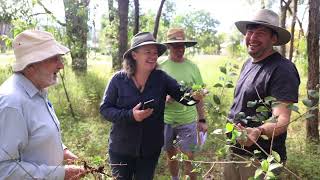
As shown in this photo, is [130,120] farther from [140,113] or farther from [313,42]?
[313,42]

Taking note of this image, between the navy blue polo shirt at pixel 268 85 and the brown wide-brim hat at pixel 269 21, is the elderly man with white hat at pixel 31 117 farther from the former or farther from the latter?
the brown wide-brim hat at pixel 269 21

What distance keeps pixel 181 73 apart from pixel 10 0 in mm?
7194

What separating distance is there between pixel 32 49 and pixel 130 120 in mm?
1345

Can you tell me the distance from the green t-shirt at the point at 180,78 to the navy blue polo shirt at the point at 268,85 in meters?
1.47

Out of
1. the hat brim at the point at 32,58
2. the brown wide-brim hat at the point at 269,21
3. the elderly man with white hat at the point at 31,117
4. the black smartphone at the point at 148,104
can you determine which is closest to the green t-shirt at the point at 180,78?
the black smartphone at the point at 148,104

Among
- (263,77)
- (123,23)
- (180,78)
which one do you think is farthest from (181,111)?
(123,23)

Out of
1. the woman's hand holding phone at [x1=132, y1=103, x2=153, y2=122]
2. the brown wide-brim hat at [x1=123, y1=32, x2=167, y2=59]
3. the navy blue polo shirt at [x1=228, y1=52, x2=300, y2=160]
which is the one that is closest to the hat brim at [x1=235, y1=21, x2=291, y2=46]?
the navy blue polo shirt at [x1=228, y1=52, x2=300, y2=160]

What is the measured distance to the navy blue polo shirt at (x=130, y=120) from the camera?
3.67 meters

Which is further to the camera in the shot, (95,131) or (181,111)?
(95,131)

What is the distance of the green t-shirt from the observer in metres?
4.76

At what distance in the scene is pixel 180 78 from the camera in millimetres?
4723

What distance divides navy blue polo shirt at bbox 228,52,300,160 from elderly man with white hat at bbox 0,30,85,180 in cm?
120

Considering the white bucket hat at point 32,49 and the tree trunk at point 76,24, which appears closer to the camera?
the white bucket hat at point 32,49

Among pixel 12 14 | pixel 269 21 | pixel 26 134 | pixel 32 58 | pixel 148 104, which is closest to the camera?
pixel 26 134
